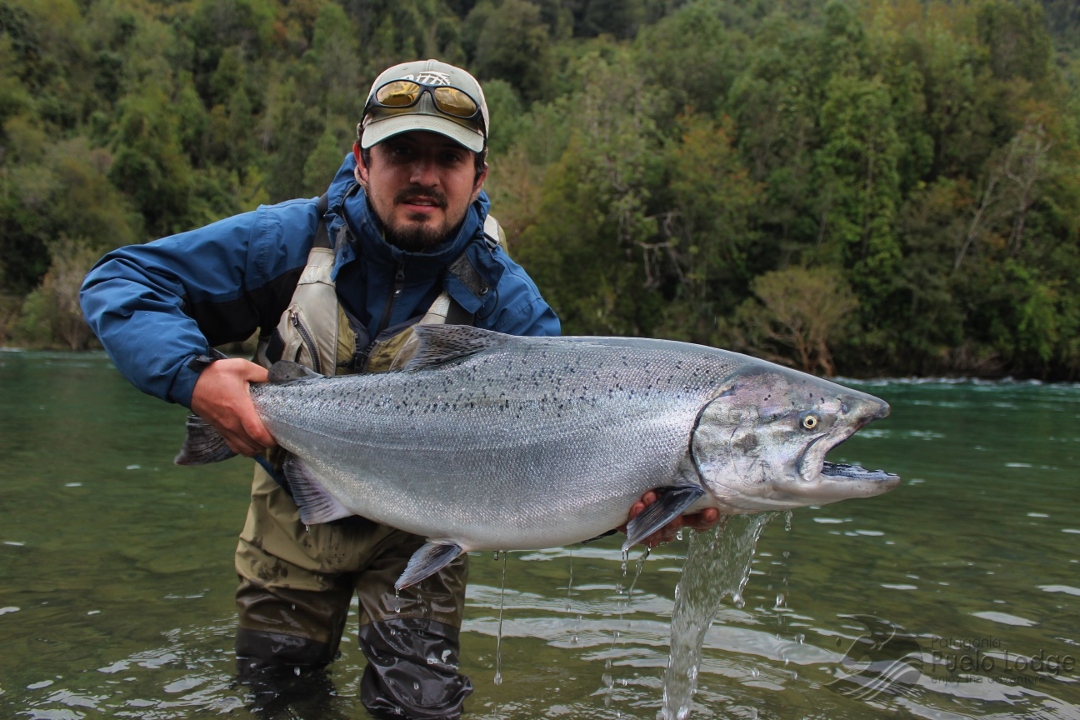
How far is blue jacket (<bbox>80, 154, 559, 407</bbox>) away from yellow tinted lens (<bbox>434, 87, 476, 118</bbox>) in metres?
0.43

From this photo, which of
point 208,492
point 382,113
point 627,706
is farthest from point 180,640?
point 208,492

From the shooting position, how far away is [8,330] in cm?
4603

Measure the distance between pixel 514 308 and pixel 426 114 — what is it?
88 cm

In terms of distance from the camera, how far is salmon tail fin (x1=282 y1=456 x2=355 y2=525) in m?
3.51

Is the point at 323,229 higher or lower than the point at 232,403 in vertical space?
higher

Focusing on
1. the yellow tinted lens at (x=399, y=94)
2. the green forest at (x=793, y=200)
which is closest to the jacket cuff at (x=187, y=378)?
the yellow tinted lens at (x=399, y=94)

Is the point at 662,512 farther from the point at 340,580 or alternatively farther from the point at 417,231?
the point at 340,580

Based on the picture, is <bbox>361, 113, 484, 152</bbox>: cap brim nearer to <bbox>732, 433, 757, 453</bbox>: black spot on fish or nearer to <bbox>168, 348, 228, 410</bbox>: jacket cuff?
<bbox>168, 348, 228, 410</bbox>: jacket cuff

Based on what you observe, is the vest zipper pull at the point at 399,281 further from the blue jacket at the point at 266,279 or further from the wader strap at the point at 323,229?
the wader strap at the point at 323,229

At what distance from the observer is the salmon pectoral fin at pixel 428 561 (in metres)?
3.23

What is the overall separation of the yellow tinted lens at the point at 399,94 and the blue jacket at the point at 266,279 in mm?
407

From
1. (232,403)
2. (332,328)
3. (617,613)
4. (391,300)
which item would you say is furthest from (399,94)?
(617,613)

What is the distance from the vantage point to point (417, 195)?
366cm

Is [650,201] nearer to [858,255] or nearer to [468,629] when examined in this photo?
[858,255]
